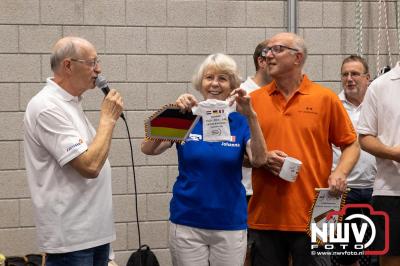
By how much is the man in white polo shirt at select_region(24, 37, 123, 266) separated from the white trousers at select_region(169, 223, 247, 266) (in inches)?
16.3

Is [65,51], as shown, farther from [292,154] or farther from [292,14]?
[292,14]

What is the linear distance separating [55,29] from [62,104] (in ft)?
7.01

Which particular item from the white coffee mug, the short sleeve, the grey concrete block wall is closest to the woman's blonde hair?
the white coffee mug

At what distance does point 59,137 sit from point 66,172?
0.51 ft

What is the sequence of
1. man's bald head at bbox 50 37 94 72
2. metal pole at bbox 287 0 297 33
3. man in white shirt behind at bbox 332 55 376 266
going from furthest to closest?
metal pole at bbox 287 0 297 33 → man in white shirt behind at bbox 332 55 376 266 → man's bald head at bbox 50 37 94 72

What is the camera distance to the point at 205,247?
3.17 m

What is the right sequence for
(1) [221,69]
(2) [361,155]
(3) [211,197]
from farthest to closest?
(2) [361,155] → (1) [221,69] → (3) [211,197]

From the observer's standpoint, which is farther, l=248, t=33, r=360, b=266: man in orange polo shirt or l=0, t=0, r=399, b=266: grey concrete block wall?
l=0, t=0, r=399, b=266: grey concrete block wall

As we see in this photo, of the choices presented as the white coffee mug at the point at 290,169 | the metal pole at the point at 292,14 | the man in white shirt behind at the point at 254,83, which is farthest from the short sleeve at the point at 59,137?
the metal pole at the point at 292,14

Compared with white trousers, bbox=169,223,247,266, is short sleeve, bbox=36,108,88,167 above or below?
above

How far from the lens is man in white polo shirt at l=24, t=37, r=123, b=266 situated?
2.73 m

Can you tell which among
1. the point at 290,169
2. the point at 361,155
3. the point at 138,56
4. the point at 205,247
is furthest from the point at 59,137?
the point at 361,155

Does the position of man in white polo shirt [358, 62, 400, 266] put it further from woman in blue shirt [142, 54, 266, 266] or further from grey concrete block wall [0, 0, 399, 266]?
grey concrete block wall [0, 0, 399, 266]

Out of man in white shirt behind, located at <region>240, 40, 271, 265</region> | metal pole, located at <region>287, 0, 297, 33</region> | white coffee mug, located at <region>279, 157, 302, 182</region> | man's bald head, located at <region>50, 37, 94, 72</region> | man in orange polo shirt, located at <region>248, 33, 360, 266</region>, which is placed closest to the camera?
man's bald head, located at <region>50, 37, 94, 72</region>
